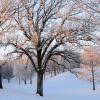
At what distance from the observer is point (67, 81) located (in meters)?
73.3

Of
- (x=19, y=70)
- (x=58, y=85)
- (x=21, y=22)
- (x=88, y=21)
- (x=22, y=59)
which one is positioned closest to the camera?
(x=88, y=21)

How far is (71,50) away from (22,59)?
4.51 meters

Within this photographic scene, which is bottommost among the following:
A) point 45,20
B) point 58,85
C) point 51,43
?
point 58,85

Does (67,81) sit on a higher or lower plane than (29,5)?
lower

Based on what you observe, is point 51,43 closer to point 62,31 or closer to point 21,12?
point 62,31

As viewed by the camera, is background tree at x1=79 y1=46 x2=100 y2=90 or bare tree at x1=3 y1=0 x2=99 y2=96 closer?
bare tree at x1=3 y1=0 x2=99 y2=96

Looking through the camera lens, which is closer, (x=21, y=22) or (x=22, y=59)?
(x=21, y=22)

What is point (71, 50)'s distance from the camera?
26.0 metres

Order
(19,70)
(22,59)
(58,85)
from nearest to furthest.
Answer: (22,59) → (58,85) → (19,70)

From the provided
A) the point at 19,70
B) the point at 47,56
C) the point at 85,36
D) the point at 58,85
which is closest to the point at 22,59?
the point at 47,56

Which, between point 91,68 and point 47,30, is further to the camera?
point 91,68

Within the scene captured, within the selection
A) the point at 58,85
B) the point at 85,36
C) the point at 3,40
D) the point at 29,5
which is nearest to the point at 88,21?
the point at 85,36

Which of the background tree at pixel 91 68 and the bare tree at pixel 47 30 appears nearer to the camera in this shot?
the bare tree at pixel 47 30

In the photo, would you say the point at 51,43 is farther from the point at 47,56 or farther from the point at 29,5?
the point at 29,5
